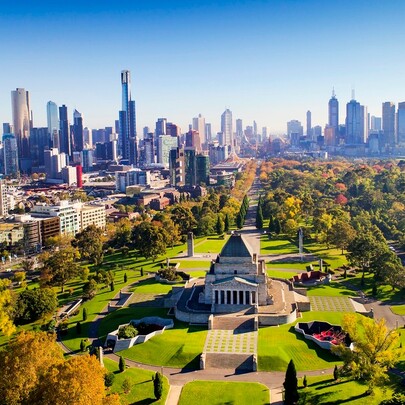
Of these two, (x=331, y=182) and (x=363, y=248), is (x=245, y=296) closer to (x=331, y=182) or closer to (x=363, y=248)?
(x=363, y=248)

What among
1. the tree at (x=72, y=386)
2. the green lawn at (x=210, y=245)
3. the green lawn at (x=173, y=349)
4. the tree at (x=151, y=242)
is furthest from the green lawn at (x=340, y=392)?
the green lawn at (x=210, y=245)

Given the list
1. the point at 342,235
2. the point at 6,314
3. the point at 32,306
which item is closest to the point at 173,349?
the point at 6,314

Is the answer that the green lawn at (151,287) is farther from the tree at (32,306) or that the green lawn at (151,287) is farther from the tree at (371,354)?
the tree at (371,354)

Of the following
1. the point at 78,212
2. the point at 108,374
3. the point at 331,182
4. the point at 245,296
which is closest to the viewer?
the point at 108,374

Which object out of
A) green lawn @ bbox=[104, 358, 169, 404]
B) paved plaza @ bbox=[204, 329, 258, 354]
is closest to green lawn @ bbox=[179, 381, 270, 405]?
green lawn @ bbox=[104, 358, 169, 404]

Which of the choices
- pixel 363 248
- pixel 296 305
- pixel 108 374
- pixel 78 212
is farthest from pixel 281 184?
pixel 108 374

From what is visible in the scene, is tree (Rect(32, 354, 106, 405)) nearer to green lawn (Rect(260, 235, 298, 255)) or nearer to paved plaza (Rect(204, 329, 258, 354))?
paved plaza (Rect(204, 329, 258, 354))
